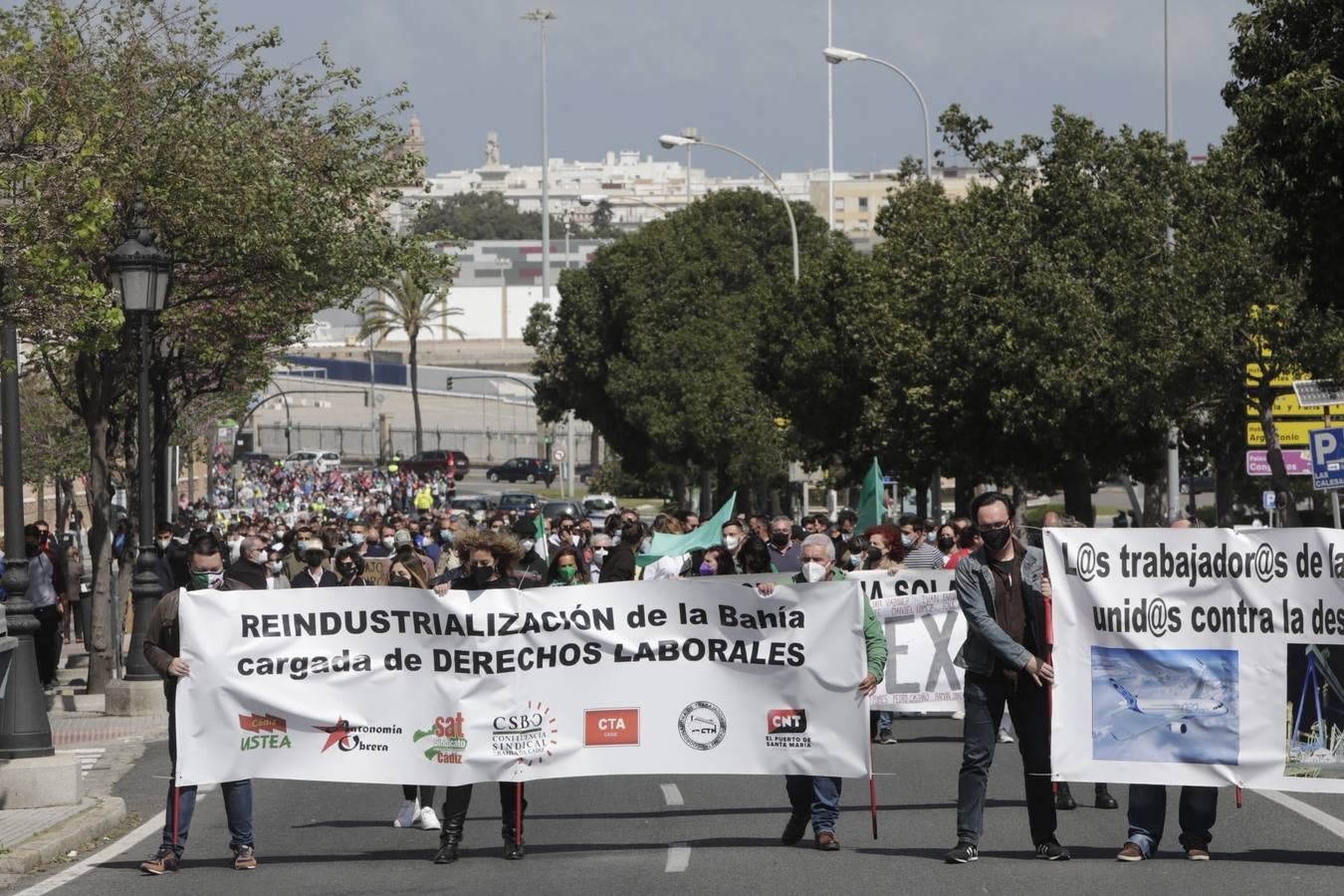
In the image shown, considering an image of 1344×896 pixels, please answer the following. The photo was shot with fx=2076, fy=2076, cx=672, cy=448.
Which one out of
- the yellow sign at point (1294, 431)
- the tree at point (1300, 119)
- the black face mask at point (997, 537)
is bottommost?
the black face mask at point (997, 537)

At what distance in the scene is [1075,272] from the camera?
32344 millimetres

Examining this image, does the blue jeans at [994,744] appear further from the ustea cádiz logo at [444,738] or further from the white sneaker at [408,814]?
the white sneaker at [408,814]

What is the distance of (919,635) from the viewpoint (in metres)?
15.9

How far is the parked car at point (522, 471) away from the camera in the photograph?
113 metres

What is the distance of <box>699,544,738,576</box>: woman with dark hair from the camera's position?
16.8 metres

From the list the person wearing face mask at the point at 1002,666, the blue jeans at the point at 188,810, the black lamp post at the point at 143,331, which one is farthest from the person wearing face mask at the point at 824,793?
the black lamp post at the point at 143,331

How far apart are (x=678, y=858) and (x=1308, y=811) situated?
393 centimetres

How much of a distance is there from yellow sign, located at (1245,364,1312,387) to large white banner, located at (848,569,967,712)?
14216mm

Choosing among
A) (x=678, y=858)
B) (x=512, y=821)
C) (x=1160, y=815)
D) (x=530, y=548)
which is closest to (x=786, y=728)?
(x=678, y=858)

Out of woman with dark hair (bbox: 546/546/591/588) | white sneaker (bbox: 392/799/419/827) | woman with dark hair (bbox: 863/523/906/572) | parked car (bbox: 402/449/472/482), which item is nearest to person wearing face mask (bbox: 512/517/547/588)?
woman with dark hair (bbox: 546/546/591/588)

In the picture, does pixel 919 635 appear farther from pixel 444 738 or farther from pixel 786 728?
pixel 444 738

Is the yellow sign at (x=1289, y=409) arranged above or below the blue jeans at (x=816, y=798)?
above

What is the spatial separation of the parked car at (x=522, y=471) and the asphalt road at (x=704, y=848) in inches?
3847

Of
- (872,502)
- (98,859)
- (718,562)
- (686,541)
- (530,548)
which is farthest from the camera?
(872,502)
